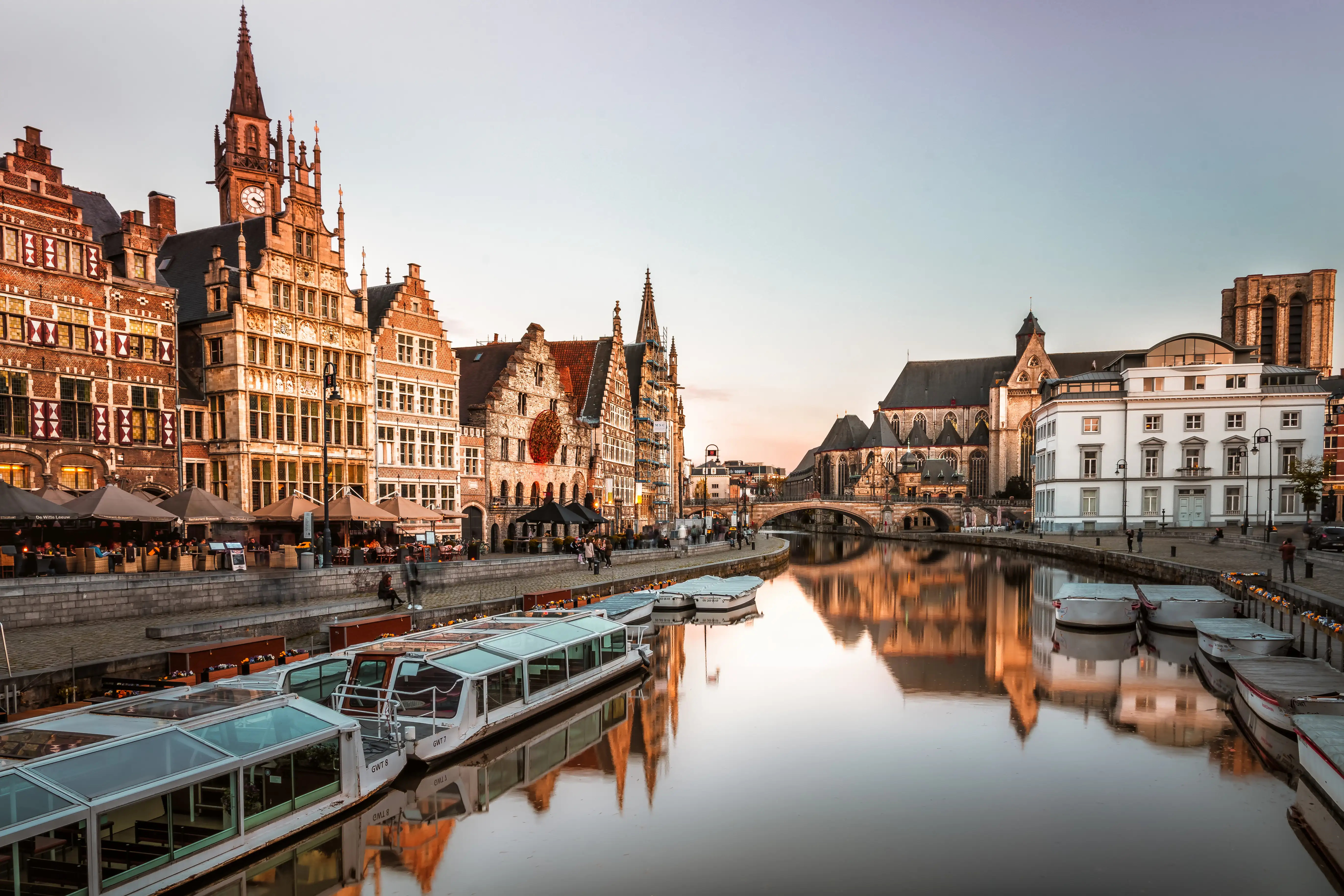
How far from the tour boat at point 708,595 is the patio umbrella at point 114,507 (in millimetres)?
16686

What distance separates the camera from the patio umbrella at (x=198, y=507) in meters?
21.9

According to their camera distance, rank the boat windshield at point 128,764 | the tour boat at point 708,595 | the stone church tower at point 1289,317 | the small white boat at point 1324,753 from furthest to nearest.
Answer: the stone church tower at point 1289,317, the tour boat at point 708,595, the small white boat at point 1324,753, the boat windshield at point 128,764

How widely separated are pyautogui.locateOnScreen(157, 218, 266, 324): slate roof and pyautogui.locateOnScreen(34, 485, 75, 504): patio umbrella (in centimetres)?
837

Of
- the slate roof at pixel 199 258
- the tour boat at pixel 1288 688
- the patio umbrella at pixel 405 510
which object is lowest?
the tour boat at pixel 1288 688

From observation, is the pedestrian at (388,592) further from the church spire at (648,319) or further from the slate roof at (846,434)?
the slate roof at (846,434)

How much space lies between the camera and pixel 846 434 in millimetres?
125062

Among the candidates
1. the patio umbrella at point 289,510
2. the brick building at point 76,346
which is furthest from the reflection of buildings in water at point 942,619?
the brick building at point 76,346

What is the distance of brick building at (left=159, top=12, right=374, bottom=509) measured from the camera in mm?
29641

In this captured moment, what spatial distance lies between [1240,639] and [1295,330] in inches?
4044

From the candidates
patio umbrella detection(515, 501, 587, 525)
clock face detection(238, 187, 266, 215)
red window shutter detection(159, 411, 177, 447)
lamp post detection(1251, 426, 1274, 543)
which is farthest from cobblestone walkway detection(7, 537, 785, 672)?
lamp post detection(1251, 426, 1274, 543)

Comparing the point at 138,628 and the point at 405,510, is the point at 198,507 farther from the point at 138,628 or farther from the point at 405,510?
the point at 405,510

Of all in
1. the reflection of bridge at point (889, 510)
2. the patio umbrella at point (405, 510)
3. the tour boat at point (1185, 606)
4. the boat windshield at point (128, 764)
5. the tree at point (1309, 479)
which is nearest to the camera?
the boat windshield at point (128, 764)

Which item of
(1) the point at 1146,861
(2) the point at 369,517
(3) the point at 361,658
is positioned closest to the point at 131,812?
(3) the point at 361,658

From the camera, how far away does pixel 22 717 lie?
456 inches
